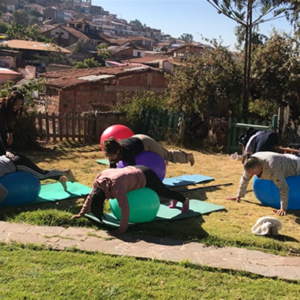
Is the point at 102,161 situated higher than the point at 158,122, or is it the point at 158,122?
the point at 158,122

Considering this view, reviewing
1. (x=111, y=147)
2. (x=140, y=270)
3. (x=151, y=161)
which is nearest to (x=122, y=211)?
(x=111, y=147)

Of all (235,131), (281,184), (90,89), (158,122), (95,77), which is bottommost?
(281,184)

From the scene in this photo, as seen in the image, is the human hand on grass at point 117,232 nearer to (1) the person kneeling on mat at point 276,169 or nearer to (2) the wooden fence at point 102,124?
(1) the person kneeling on mat at point 276,169

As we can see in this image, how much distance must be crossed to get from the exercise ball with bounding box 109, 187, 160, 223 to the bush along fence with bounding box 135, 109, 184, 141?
8.60 metres

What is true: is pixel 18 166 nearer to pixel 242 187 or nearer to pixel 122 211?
pixel 122 211

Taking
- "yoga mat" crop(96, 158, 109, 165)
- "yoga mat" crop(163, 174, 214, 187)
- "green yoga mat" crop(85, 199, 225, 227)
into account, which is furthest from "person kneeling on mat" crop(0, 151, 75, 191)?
"yoga mat" crop(96, 158, 109, 165)

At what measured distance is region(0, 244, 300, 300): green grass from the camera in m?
3.55

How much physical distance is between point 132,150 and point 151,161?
60 centimetres

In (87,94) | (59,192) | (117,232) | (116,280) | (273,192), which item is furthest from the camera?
(87,94)

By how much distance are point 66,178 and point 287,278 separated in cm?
440

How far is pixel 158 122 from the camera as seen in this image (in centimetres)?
Result: 1425

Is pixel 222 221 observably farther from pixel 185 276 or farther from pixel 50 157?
pixel 50 157

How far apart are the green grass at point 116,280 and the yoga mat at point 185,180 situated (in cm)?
419

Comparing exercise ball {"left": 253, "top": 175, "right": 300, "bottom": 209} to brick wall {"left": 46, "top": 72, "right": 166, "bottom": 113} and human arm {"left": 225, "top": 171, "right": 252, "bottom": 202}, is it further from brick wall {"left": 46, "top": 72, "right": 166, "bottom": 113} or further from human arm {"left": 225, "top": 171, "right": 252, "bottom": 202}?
brick wall {"left": 46, "top": 72, "right": 166, "bottom": 113}
